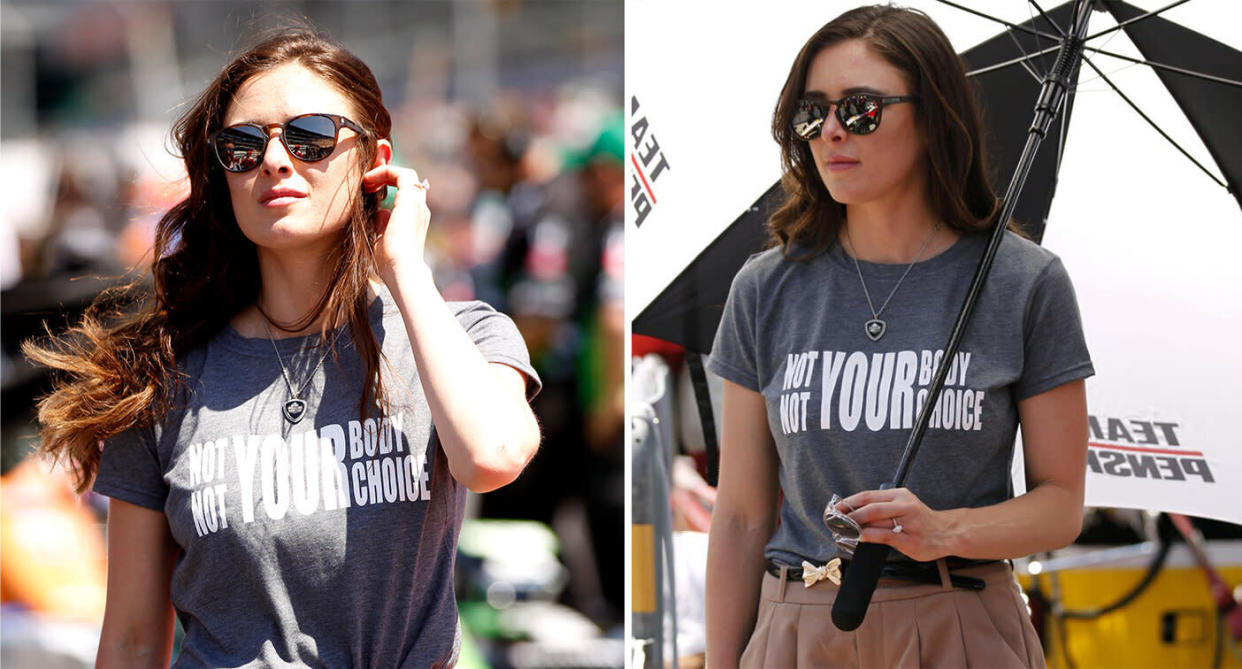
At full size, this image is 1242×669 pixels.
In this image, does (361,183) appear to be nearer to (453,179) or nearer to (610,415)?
(610,415)

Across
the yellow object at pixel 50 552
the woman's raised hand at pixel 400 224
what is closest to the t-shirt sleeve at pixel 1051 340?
the woman's raised hand at pixel 400 224

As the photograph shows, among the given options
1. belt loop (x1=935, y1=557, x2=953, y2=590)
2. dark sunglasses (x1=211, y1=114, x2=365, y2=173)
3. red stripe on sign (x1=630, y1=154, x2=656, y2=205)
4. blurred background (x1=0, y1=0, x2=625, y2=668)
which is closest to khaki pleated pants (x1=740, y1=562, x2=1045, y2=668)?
belt loop (x1=935, y1=557, x2=953, y2=590)

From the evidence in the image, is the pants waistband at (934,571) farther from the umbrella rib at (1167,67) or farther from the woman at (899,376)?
the umbrella rib at (1167,67)

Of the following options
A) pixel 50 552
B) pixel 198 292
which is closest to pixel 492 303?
pixel 50 552

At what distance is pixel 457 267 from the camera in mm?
7066

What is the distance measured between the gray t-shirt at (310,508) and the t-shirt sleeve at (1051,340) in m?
0.90

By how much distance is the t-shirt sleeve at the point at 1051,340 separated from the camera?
93.7 inches

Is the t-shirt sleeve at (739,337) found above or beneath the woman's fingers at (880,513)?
above

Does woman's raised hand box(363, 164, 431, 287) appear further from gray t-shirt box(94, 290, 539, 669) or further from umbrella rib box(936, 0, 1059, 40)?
umbrella rib box(936, 0, 1059, 40)

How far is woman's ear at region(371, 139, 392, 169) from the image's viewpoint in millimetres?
2688

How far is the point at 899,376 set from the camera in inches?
94.3

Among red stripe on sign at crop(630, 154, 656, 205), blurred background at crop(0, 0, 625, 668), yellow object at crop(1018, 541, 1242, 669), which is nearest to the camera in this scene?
red stripe on sign at crop(630, 154, 656, 205)

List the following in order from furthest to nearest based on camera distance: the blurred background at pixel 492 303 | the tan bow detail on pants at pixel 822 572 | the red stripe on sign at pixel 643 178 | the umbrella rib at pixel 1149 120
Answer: the blurred background at pixel 492 303, the red stripe on sign at pixel 643 178, the umbrella rib at pixel 1149 120, the tan bow detail on pants at pixel 822 572

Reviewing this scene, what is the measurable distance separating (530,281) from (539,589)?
1433 millimetres
